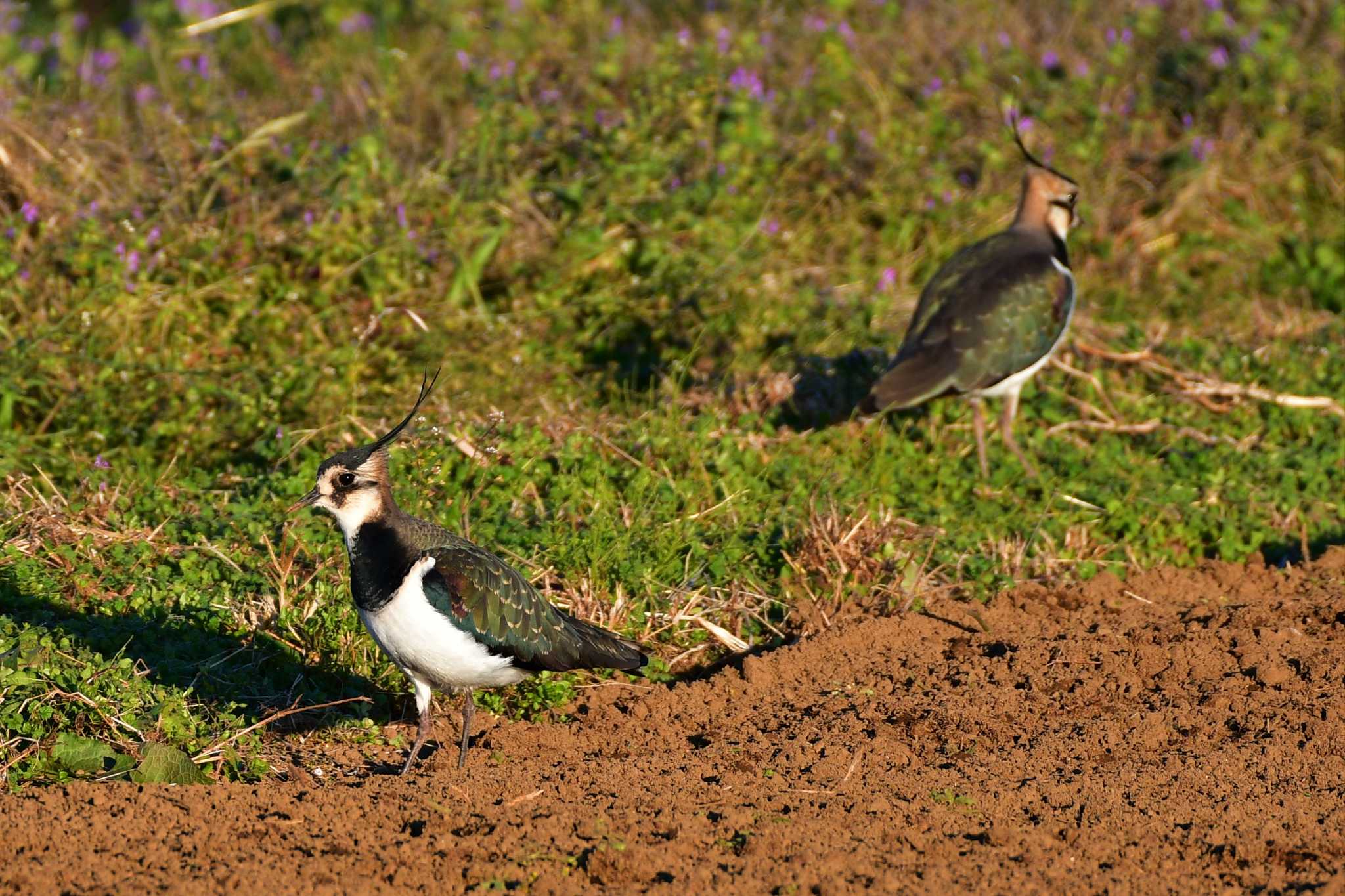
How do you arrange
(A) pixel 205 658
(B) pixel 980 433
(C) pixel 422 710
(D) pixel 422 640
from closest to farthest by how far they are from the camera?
(D) pixel 422 640 < (C) pixel 422 710 < (A) pixel 205 658 < (B) pixel 980 433

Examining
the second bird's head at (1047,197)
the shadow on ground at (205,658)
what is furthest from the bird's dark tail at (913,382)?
the shadow on ground at (205,658)

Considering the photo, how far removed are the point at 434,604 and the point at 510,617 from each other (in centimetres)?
24

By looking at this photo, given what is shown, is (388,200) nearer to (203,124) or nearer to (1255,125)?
(203,124)

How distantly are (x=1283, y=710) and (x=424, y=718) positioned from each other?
2545 millimetres

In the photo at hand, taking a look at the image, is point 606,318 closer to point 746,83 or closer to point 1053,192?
point 746,83

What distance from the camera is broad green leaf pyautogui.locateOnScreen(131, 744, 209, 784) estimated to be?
4.34 meters

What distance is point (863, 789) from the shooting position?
439 centimetres

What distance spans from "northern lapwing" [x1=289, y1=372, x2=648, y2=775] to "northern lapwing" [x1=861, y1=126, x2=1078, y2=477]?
235cm

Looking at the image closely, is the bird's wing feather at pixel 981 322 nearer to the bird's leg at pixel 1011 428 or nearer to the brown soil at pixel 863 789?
the bird's leg at pixel 1011 428

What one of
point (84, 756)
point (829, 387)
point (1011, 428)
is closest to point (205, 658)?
point (84, 756)

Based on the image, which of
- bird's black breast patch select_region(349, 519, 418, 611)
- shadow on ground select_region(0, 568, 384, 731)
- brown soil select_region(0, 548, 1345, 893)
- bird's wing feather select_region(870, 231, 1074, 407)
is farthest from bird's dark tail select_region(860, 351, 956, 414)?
bird's black breast patch select_region(349, 519, 418, 611)

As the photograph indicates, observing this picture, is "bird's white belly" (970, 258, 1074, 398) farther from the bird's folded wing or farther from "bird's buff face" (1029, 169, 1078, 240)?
the bird's folded wing

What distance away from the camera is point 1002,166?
30.4ft

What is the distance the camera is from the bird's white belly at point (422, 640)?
15.0 ft
